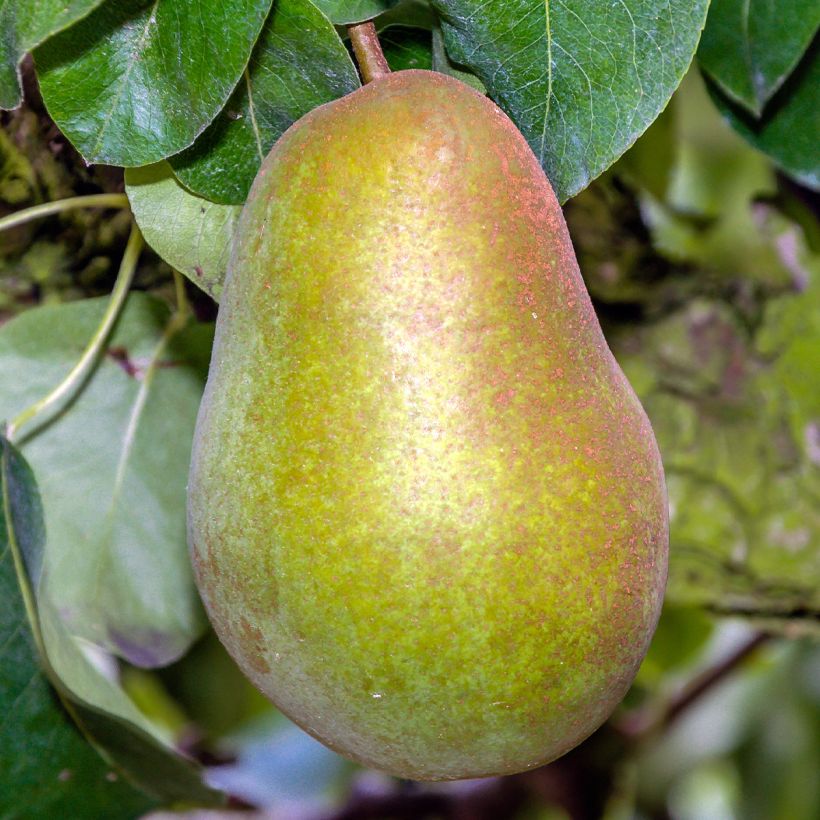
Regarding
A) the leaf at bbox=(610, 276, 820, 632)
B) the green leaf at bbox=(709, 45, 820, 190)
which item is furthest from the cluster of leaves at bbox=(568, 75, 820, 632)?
the green leaf at bbox=(709, 45, 820, 190)

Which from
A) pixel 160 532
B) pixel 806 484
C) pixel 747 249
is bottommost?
pixel 806 484

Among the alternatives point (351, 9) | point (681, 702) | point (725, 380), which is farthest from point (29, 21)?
point (681, 702)

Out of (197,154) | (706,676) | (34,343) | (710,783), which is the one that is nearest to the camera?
(197,154)

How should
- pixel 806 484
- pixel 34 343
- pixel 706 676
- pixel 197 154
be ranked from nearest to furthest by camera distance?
pixel 197 154, pixel 34 343, pixel 806 484, pixel 706 676

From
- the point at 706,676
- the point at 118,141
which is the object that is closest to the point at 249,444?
the point at 118,141

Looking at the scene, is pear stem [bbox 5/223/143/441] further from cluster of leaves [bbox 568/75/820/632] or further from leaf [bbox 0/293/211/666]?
cluster of leaves [bbox 568/75/820/632]

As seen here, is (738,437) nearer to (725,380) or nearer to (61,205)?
(725,380)

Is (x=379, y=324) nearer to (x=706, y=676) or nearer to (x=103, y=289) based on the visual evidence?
(x=103, y=289)

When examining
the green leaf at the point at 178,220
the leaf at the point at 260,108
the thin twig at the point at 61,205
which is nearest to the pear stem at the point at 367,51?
the leaf at the point at 260,108
